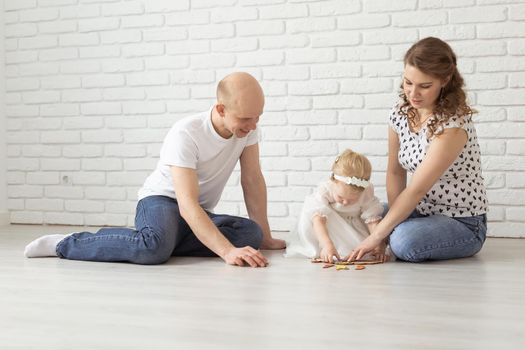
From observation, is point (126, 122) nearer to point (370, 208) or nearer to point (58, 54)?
point (58, 54)

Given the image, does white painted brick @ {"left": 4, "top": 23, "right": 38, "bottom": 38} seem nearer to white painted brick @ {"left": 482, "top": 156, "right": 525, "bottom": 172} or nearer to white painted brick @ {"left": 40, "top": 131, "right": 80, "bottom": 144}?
white painted brick @ {"left": 40, "top": 131, "right": 80, "bottom": 144}

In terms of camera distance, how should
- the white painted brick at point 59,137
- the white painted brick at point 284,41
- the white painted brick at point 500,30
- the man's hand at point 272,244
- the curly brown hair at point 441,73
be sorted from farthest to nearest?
the white painted brick at point 59,137, the white painted brick at point 284,41, the white painted brick at point 500,30, the man's hand at point 272,244, the curly brown hair at point 441,73

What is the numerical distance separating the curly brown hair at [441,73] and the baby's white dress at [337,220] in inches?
15.3

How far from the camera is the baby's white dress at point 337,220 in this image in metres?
2.96

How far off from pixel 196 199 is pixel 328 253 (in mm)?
531

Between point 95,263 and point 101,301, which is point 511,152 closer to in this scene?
point 95,263

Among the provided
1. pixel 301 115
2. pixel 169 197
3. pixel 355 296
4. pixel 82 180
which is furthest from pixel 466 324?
pixel 82 180

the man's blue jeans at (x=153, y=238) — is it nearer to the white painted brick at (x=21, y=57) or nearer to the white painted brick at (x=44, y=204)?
the white painted brick at (x=44, y=204)

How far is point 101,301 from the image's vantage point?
2.13 m

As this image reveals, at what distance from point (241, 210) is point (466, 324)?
234cm

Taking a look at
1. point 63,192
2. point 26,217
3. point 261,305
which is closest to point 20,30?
point 63,192

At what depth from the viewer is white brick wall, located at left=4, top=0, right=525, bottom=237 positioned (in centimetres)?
362

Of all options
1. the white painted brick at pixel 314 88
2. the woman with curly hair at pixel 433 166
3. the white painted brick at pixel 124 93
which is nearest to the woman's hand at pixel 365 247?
the woman with curly hair at pixel 433 166

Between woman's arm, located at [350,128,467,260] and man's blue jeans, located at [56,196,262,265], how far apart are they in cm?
51
